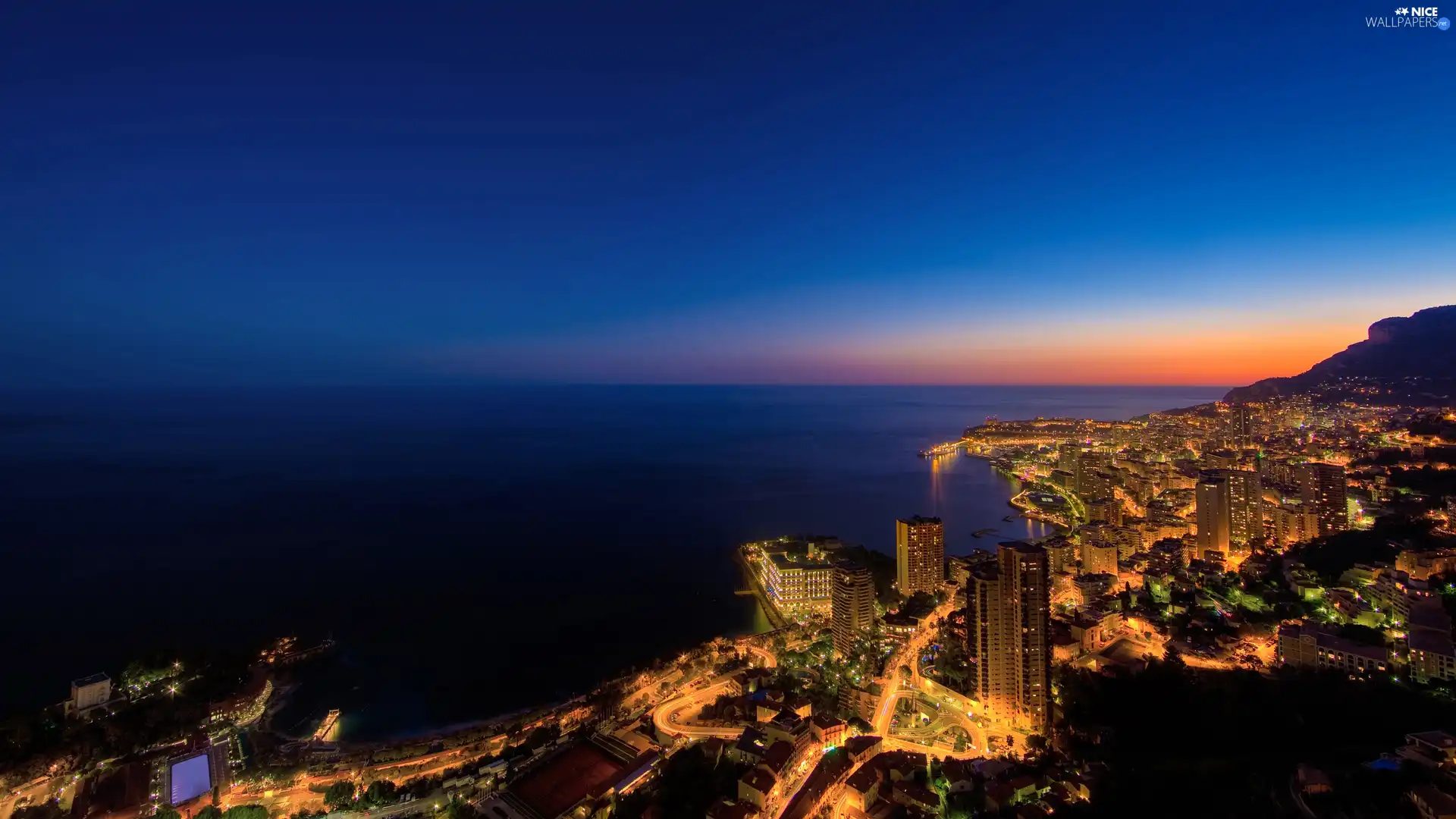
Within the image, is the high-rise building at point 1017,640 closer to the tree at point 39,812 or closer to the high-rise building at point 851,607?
the high-rise building at point 851,607

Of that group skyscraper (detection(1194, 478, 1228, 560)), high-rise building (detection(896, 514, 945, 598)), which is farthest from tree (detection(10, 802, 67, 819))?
skyscraper (detection(1194, 478, 1228, 560))

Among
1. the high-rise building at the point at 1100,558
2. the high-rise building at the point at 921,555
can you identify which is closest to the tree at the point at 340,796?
the high-rise building at the point at 921,555

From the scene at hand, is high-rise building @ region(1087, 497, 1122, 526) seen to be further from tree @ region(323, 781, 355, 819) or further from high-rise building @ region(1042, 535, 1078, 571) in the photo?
tree @ region(323, 781, 355, 819)

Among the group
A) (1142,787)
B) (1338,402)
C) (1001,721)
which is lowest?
(1001,721)

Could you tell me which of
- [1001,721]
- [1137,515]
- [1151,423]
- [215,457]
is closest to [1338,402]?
[1151,423]

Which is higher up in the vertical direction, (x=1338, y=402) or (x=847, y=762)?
(x=1338, y=402)

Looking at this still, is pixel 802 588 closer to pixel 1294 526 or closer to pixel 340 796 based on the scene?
pixel 340 796

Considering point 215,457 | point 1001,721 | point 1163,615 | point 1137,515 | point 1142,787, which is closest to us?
point 1142,787

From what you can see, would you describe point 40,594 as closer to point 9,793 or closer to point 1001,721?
point 9,793
